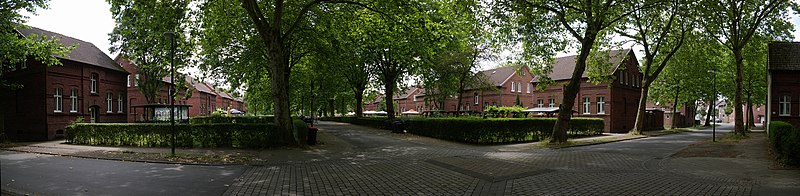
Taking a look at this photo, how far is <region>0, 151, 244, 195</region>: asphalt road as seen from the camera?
8.04 meters

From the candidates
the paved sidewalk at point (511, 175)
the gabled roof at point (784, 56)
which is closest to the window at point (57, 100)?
the paved sidewalk at point (511, 175)

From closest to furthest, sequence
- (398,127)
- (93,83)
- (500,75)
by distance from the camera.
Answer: (398,127)
(93,83)
(500,75)

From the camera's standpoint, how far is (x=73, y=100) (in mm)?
28359

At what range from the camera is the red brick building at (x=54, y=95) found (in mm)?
26062

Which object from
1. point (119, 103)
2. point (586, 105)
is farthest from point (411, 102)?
point (119, 103)

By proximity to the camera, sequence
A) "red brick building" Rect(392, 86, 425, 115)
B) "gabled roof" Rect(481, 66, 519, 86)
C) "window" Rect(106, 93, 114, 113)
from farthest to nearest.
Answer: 1. "red brick building" Rect(392, 86, 425, 115)
2. "gabled roof" Rect(481, 66, 519, 86)
3. "window" Rect(106, 93, 114, 113)

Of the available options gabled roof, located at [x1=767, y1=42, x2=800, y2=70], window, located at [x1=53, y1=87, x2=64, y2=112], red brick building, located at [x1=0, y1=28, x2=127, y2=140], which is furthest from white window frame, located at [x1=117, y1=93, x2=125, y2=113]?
gabled roof, located at [x1=767, y1=42, x2=800, y2=70]

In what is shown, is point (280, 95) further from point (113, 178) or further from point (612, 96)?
point (612, 96)

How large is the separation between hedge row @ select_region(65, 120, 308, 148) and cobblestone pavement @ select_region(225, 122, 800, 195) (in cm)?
424

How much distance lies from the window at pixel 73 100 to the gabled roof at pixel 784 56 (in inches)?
1773

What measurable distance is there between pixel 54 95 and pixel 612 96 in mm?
40226

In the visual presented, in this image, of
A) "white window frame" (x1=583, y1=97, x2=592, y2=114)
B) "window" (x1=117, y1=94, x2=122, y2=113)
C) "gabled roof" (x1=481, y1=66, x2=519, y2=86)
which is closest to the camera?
"window" (x1=117, y1=94, x2=122, y2=113)

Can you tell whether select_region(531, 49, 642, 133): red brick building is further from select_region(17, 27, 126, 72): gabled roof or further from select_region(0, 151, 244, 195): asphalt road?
select_region(17, 27, 126, 72): gabled roof

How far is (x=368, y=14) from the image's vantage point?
17.5 meters
